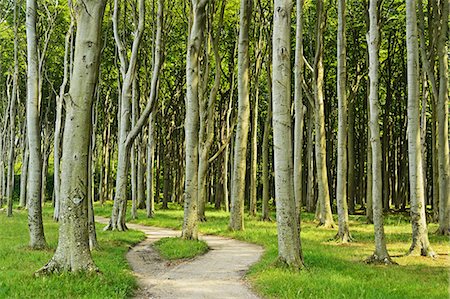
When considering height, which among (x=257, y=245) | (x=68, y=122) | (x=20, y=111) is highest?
(x=20, y=111)

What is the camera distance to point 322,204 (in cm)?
2047

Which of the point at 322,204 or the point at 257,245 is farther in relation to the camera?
the point at 322,204

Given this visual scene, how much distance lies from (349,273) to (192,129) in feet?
24.0

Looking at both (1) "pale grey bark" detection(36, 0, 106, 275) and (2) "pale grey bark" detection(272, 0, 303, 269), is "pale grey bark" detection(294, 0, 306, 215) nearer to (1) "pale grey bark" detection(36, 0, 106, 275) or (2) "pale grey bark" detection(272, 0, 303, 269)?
(2) "pale grey bark" detection(272, 0, 303, 269)

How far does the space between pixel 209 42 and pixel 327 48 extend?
33.6 feet

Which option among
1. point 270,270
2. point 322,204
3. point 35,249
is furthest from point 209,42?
point 270,270

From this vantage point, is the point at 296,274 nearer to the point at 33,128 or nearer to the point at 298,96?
the point at 33,128

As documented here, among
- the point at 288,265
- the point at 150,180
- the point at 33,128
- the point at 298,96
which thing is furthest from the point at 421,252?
the point at 150,180

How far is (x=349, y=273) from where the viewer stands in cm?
1014

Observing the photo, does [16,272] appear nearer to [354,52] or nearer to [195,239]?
[195,239]

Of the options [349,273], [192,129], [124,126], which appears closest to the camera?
[349,273]

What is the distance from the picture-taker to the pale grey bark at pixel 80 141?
8533 millimetres

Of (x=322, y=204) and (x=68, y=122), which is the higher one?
(x=68, y=122)

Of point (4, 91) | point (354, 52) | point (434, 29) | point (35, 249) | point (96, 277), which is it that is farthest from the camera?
point (4, 91)
